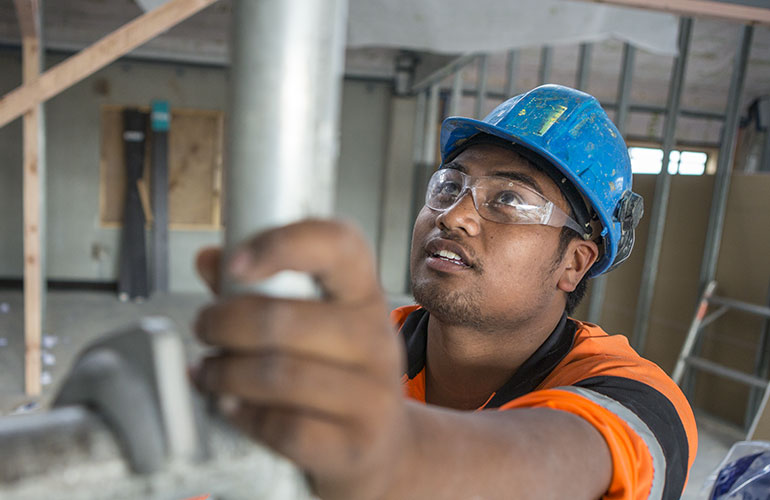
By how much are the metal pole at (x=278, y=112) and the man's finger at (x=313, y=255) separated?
0.03m

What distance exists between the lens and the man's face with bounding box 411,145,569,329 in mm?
1304

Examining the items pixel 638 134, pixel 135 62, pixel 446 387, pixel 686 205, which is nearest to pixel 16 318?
pixel 135 62

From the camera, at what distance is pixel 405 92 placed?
7.83m

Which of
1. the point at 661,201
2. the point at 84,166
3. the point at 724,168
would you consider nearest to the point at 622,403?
the point at 661,201

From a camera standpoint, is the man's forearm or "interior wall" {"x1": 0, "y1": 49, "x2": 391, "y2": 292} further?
"interior wall" {"x1": 0, "y1": 49, "x2": 391, "y2": 292}

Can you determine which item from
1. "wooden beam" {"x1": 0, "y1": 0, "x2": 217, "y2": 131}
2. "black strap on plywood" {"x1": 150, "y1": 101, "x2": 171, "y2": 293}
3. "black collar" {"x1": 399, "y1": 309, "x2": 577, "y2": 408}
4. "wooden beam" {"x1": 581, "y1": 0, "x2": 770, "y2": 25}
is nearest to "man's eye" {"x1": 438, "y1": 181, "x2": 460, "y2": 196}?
"black collar" {"x1": 399, "y1": 309, "x2": 577, "y2": 408}

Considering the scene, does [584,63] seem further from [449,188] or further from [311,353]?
[311,353]

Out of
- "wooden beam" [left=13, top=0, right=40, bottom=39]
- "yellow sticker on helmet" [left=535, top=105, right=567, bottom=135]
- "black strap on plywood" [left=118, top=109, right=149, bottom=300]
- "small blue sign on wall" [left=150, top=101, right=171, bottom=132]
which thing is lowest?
"black strap on plywood" [left=118, top=109, right=149, bottom=300]

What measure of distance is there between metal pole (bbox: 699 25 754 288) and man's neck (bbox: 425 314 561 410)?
3.28 metres

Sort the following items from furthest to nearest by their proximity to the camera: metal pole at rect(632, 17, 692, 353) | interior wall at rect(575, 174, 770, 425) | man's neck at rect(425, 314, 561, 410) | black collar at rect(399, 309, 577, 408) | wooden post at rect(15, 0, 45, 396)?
metal pole at rect(632, 17, 692, 353), interior wall at rect(575, 174, 770, 425), wooden post at rect(15, 0, 45, 396), man's neck at rect(425, 314, 561, 410), black collar at rect(399, 309, 577, 408)

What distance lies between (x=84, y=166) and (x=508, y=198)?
24.5ft

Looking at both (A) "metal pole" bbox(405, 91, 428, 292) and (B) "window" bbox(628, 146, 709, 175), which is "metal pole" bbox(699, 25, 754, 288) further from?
(B) "window" bbox(628, 146, 709, 175)

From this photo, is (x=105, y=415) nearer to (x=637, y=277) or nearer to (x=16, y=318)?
(x=637, y=277)

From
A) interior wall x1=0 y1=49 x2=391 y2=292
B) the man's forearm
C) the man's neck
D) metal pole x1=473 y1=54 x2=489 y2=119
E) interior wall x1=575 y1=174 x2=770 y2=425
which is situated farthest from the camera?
interior wall x1=0 y1=49 x2=391 y2=292
